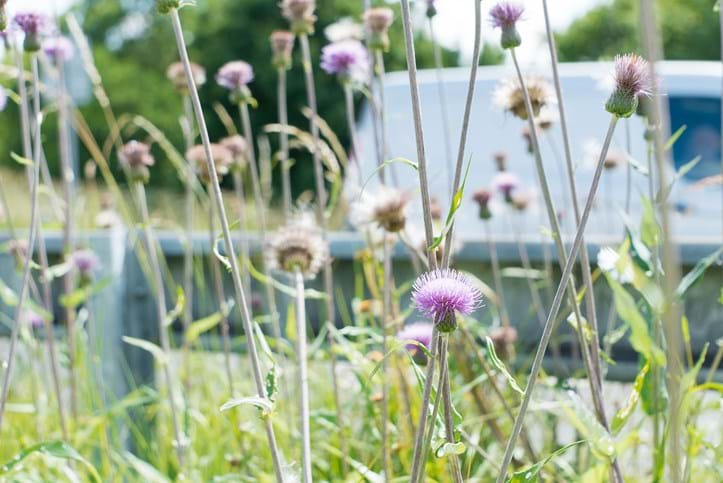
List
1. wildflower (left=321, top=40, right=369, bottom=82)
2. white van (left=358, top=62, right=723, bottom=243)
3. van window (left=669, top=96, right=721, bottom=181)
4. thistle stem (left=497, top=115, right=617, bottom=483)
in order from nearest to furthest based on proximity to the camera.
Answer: thistle stem (left=497, top=115, right=617, bottom=483), wildflower (left=321, top=40, right=369, bottom=82), white van (left=358, top=62, right=723, bottom=243), van window (left=669, top=96, right=721, bottom=181)

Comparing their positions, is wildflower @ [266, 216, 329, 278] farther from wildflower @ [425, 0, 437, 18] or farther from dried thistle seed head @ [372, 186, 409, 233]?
wildflower @ [425, 0, 437, 18]

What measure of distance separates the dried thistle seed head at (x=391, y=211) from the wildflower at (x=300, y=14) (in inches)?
24.5

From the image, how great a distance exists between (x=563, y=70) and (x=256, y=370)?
9015mm

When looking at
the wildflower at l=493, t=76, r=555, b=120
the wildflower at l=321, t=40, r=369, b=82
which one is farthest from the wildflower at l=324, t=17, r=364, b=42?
the wildflower at l=493, t=76, r=555, b=120

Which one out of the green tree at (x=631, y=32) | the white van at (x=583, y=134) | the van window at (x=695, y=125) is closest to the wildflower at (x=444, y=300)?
the white van at (x=583, y=134)

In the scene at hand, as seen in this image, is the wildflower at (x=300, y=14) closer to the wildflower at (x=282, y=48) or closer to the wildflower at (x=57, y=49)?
the wildflower at (x=282, y=48)

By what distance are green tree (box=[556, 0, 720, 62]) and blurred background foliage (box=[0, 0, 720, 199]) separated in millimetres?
25

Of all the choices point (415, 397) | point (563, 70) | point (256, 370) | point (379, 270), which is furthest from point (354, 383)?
point (563, 70)

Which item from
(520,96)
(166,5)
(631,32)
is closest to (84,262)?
(520,96)

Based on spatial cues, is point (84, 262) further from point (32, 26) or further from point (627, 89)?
point (627, 89)

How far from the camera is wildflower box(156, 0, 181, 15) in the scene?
4.49ft

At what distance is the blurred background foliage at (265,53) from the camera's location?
23859mm

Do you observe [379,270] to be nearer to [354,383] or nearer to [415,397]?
[415,397]

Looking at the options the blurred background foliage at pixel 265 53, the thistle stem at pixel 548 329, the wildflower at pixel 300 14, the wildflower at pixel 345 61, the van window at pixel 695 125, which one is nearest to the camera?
the thistle stem at pixel 548 329
